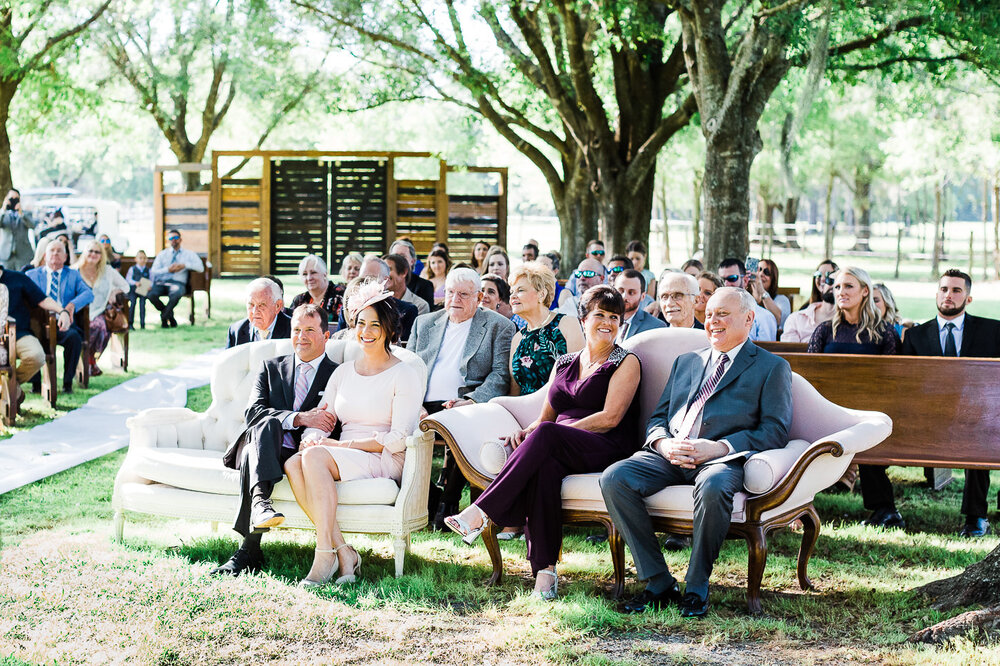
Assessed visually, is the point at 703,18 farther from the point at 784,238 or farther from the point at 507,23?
the point at 784,238

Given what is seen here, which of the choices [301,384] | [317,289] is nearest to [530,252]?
[317,289]

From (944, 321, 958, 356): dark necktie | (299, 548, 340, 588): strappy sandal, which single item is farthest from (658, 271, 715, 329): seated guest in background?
(299, 548, 340, 588): strappy sandal

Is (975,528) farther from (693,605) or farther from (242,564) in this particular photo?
(242,564)

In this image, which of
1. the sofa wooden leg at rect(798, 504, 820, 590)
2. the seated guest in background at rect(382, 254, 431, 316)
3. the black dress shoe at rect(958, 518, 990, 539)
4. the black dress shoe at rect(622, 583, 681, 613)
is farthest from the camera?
the seated guest in background at rect(382, 254, 431, 316)

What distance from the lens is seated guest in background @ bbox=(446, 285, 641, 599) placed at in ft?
18.2

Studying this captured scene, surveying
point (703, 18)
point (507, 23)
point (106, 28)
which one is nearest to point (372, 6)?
point (507, 23)

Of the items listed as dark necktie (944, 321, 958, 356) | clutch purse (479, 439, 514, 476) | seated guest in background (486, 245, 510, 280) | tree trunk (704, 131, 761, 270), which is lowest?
clutch purse (479, 439, 514, 476)

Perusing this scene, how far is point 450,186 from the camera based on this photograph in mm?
64250

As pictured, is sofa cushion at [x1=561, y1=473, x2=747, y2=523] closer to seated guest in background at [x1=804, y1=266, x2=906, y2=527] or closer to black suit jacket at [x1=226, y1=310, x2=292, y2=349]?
seated guest in background at [x1=804, y1=266, x2=906, y2=527]

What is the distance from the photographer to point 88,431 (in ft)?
31.6

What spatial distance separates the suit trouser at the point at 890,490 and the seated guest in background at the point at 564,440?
191 centimetres

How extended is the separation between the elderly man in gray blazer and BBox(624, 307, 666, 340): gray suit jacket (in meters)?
0.76

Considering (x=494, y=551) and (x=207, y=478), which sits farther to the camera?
(x=207, y=478)

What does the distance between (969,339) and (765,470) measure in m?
2.70
